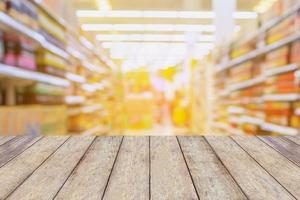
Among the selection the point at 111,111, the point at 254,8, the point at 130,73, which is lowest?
the point at 111,111

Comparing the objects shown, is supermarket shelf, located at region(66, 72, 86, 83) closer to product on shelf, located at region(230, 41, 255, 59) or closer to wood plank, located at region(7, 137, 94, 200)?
product on shelf, located at region(230, 41, 255, 59)

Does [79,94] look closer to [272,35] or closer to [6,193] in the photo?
[272,35]

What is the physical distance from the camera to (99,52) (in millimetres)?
7184

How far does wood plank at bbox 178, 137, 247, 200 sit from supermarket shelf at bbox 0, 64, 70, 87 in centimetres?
142

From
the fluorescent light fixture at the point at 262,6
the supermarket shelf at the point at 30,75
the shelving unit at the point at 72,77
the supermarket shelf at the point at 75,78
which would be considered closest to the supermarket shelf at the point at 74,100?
the shelving unit at the point at 72,77

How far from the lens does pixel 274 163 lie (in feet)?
4.62

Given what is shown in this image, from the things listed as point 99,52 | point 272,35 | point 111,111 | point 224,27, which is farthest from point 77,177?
point 111,111

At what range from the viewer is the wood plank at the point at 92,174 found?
108cm

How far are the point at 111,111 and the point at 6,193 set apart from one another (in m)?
7.78

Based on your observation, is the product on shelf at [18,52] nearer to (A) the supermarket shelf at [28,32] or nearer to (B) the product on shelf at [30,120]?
(A) the supermarket shelf at [28,32]

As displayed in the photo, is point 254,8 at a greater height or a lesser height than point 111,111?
greater

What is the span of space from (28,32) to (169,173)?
2.09 meters

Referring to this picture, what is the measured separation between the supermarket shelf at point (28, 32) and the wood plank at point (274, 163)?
5.65 feet

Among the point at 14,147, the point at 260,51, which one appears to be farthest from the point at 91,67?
the point at 14,147
